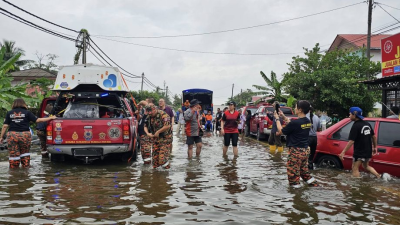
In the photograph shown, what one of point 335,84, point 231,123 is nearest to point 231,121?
point 231,123

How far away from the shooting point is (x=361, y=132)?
23.4ft

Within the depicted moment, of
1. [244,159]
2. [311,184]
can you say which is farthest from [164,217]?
[244,159]

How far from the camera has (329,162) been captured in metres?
8.60

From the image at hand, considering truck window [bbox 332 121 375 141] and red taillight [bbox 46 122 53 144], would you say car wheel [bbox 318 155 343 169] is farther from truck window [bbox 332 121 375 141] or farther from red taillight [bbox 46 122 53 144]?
red taillight [bbox 46 122 53 144]

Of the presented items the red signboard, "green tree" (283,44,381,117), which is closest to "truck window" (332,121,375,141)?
the red signboard

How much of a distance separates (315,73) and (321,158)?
14.1m

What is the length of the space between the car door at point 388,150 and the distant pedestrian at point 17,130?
7109 millimetres

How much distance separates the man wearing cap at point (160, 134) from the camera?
8.10 m

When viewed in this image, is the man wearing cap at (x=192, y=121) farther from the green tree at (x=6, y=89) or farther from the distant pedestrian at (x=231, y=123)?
the green tree at (x=6, y=89)

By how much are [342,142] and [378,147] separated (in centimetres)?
79

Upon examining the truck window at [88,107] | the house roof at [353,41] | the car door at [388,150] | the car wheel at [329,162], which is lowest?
the car wheel at [329,162]

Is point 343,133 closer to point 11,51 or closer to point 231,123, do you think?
point 231,123

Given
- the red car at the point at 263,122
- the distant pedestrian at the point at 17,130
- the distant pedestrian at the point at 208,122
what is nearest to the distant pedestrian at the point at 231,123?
the distant pedestrian at the point at 17,130

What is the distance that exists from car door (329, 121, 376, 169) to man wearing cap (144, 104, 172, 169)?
368 cm
